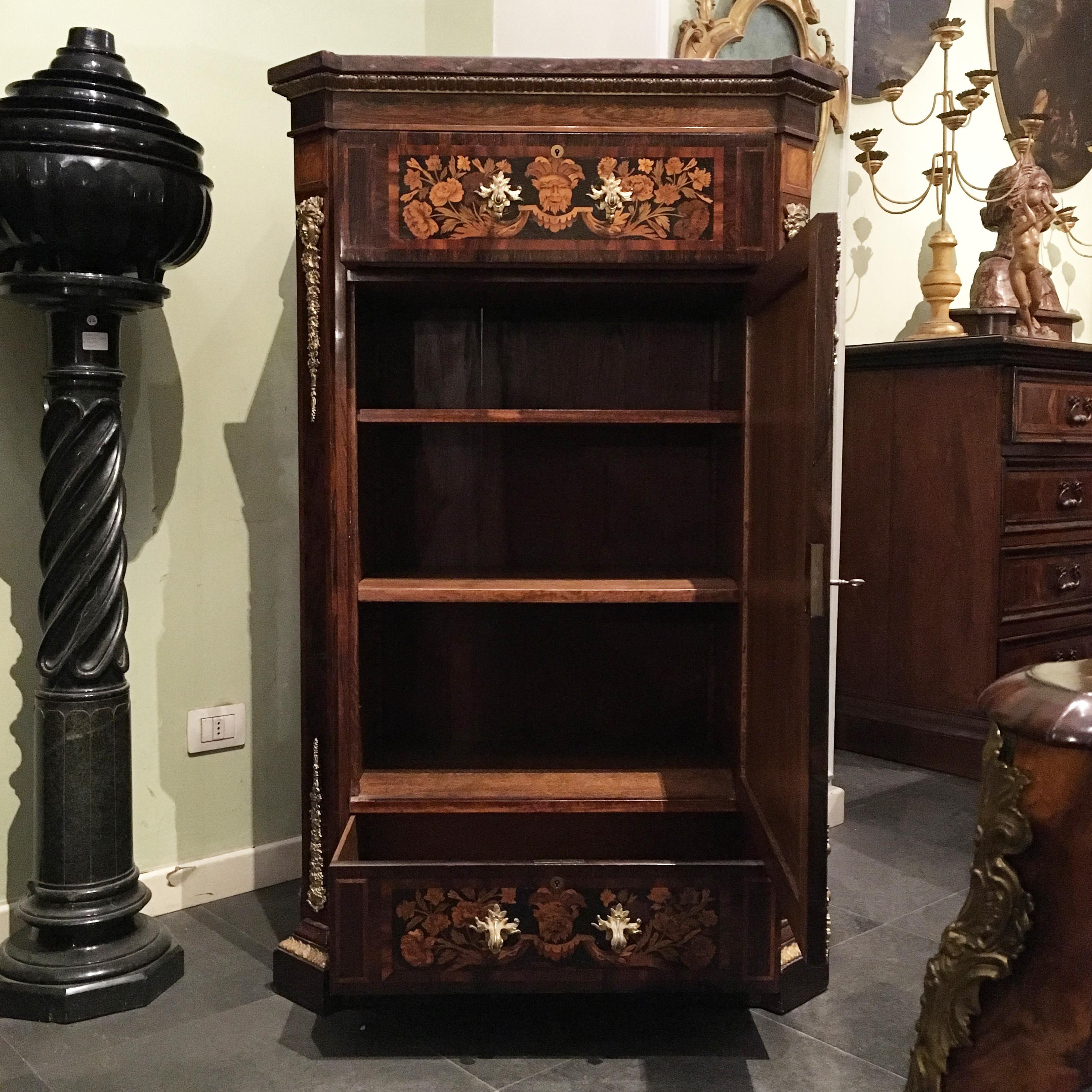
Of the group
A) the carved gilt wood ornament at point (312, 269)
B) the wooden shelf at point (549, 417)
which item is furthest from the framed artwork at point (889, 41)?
the carved gilt wood ornament at point (312, 269)

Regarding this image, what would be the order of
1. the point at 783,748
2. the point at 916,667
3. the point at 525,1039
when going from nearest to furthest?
1. the point at 783,748
2. the point at 525,1039
3. the point at 916,667

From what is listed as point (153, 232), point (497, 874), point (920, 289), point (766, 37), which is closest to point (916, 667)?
point (920, 289)

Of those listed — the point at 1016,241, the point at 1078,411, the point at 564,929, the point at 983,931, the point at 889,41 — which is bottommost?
the point at 564,929

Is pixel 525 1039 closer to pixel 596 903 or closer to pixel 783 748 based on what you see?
pixel 596 903

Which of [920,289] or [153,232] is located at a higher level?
[920,289]

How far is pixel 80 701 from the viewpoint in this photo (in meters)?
1.88

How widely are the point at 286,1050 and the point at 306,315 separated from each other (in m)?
1.14

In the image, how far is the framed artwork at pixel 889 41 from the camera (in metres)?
3.46

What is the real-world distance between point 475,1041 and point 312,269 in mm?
1230

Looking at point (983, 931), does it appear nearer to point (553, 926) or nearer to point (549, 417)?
point (553, 926)

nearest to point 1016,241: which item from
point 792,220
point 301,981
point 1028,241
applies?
point 1028,241

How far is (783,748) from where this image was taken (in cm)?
153

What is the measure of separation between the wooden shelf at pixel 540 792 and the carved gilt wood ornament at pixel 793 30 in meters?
1.33

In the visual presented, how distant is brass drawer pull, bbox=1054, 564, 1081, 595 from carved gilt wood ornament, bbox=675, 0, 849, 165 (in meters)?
1.41
